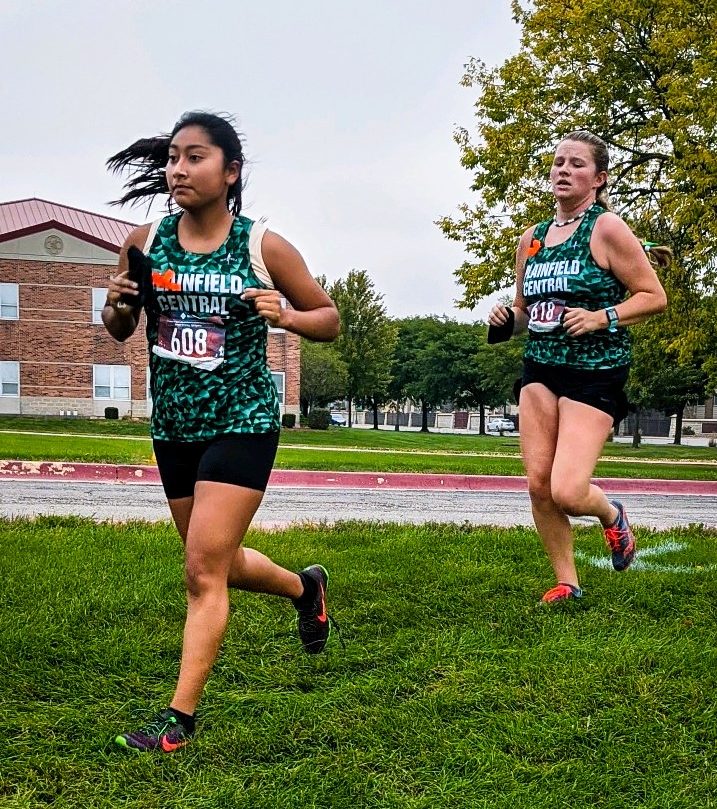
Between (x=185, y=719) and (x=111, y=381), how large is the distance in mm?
34540

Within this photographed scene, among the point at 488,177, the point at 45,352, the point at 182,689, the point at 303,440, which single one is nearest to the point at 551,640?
the point at 182,689

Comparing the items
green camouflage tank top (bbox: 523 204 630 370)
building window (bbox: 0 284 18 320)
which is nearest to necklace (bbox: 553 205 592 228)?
green camouflage tank top (bbox: 523 204 630 370)

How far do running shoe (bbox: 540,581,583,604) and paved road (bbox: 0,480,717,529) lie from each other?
3.67 meters

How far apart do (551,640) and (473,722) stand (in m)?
1.00

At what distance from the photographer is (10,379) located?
115 feet

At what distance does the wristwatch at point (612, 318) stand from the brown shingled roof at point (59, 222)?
3269 centimetres

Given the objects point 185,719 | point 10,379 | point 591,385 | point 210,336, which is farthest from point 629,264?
point 10,379

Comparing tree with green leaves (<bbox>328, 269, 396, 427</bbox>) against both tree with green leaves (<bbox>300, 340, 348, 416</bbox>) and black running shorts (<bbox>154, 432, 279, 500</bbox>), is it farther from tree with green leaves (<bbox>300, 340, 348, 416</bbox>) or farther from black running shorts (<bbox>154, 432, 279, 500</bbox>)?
black running shorts (<bbox>154, 432, 279, 500</bbox>)

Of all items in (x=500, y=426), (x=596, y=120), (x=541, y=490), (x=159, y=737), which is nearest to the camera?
(x=159, y=737)

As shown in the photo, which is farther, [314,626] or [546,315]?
[546,315]

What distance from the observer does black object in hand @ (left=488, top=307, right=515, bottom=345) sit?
14.1ft

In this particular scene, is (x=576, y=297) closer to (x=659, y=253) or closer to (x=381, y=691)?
(x=659, y=253)

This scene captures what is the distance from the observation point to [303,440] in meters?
28.8

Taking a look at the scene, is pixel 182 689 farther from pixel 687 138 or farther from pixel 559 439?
pixel 687 138
